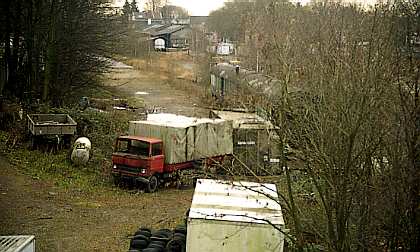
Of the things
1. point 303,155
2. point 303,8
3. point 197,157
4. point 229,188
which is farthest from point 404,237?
point 197,157

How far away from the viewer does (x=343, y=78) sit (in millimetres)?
8328

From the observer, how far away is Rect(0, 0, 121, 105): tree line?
2788cm

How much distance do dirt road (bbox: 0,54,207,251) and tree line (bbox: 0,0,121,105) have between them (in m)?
7.98

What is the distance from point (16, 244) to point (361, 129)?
5560mm

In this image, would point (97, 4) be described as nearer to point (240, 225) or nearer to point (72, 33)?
point (72, 33)

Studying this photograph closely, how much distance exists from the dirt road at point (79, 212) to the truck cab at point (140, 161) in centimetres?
48

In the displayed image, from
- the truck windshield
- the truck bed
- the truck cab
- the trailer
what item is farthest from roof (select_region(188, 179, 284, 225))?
the truck bed

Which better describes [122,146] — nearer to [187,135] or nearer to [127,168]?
[127,168]

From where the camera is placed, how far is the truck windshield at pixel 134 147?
796 inches

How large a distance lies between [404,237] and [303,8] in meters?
6.08

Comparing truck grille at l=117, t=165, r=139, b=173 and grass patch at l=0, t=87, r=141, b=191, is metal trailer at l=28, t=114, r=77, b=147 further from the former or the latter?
truck grille at l=117, t=165, r=139, b=173

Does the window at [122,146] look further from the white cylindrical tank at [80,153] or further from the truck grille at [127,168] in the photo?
the white cylindrical tank at [80,153]

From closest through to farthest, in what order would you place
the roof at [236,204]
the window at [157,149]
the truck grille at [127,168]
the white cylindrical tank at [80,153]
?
1. the roof at [236,204]
2. the truck grille at [127,168]
3. the window at [157,149]
4. the white cylindrical tank at [80,153]

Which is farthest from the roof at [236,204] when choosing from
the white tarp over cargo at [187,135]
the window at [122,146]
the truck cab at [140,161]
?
the window at [122,146]
